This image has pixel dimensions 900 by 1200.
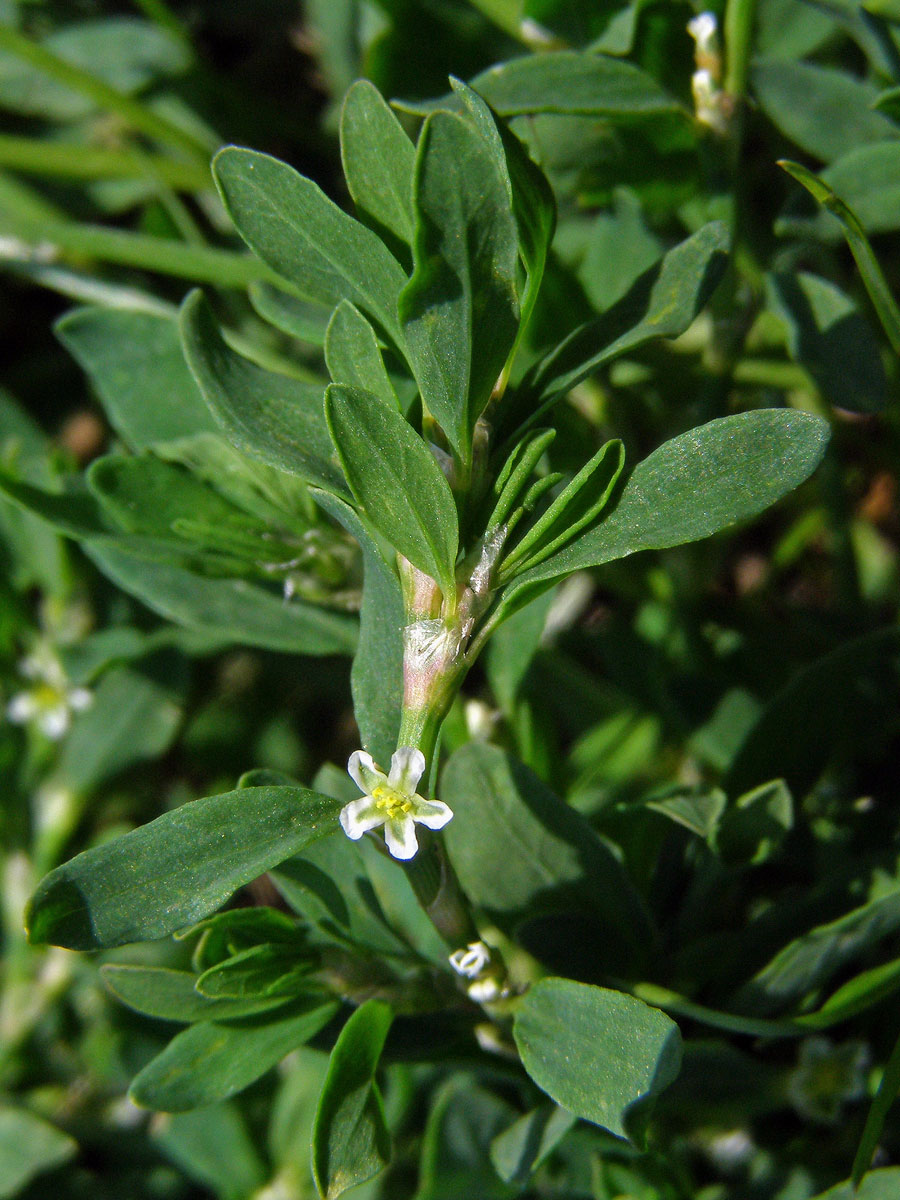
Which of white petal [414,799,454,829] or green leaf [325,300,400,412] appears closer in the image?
white petal [414,799,454,829]

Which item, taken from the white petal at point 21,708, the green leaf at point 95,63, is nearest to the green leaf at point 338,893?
the white petal at point 21,708

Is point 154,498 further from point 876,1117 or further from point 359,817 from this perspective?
point 876,1117

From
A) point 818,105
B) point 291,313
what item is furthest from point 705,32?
point 291,313

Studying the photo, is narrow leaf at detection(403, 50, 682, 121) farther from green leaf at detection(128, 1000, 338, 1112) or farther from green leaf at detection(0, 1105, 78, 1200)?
green leaf at detection(0, 1105, 78, 1200)

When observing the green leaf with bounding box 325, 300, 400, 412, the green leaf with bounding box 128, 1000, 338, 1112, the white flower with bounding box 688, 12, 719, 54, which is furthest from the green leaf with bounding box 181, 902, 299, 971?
the white flower with bounding box 688, 12, 719, 54

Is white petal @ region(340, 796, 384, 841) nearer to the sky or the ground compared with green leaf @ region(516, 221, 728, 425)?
nearer to the ground

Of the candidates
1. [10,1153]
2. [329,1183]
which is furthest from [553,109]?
[10,1153]

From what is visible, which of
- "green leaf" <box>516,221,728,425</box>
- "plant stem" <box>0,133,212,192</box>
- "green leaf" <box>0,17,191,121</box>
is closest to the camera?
"green leaf" <box>516,221,728,425</box>

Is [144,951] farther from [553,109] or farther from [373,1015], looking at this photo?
[553,109]
